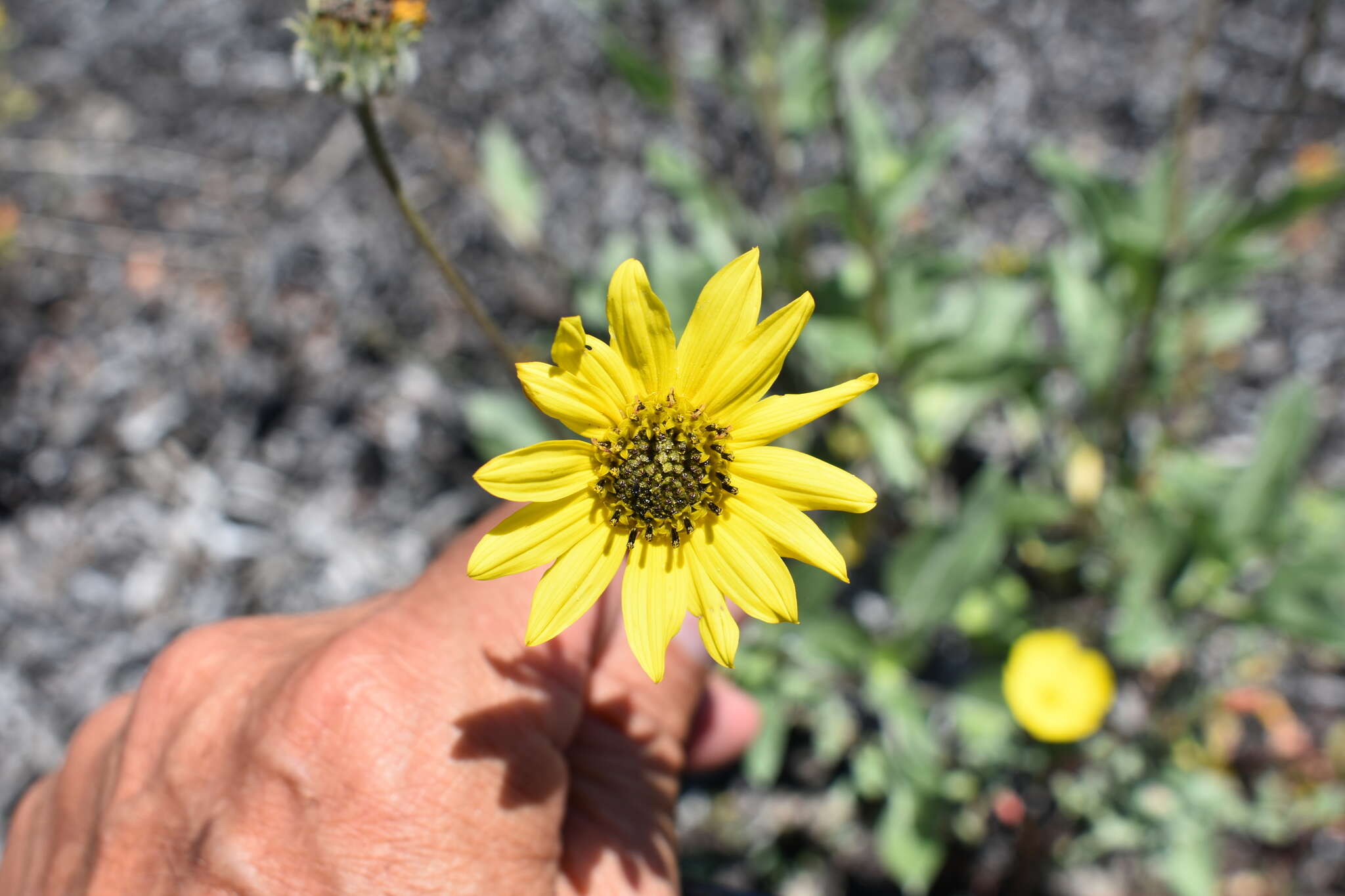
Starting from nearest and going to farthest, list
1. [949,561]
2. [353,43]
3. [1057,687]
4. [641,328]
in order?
1. [641,328]
2. [353,43]
3. [949,561]
4. [1057,687]

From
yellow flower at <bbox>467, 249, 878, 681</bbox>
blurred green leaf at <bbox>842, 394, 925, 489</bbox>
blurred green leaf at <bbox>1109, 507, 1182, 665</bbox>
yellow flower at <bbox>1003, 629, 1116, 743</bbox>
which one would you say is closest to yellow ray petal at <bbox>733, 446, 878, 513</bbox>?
yellow flower at <bbox>467, 249, 878, 681</bbox>

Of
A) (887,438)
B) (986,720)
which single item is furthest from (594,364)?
(986,720)

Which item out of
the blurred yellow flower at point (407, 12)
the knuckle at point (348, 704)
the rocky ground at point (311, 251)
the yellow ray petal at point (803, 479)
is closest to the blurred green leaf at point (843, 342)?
the rocky ground at point (311, 251)

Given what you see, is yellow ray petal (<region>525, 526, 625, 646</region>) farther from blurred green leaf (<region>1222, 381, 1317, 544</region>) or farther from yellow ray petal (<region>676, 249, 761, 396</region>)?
blurred green leaf (<region>1222, 381, 1317, 544</region>)

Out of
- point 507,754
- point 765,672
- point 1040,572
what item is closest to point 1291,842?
point 1040,572

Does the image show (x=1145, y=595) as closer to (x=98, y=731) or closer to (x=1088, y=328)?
(x=1088, y=328)

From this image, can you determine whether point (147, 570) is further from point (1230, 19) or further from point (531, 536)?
point (1230, 19)

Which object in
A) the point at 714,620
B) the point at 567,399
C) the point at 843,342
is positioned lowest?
the point at 714,620
